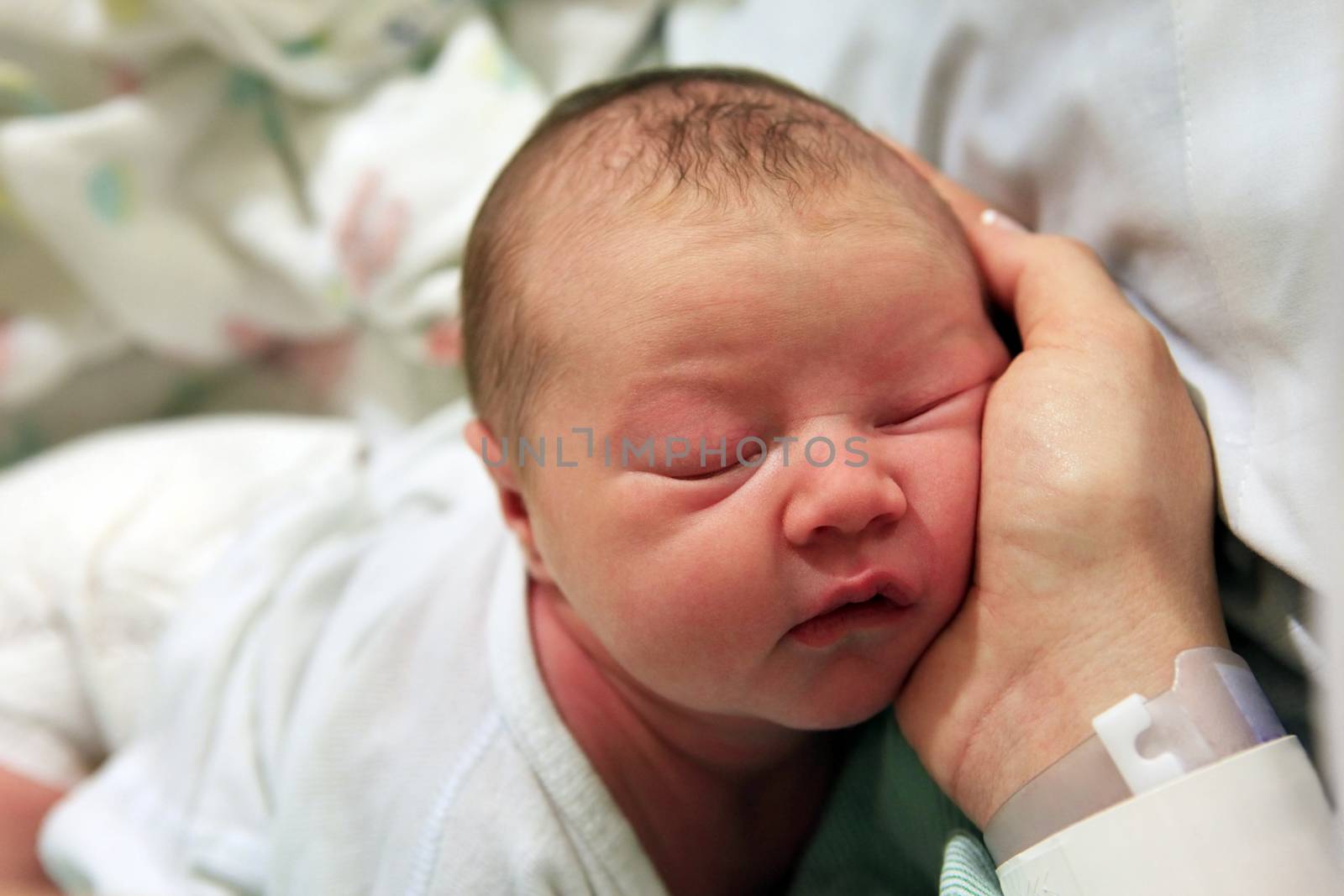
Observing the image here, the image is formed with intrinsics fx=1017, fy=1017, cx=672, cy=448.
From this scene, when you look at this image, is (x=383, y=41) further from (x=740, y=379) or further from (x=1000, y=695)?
(x=1000, y=695)

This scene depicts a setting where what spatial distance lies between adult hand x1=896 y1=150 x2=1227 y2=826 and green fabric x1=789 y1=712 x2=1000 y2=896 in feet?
0.18

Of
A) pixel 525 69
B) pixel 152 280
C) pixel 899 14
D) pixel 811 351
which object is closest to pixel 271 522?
pixel 152 280

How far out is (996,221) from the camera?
87 cm

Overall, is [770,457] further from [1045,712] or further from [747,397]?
[1045,712]

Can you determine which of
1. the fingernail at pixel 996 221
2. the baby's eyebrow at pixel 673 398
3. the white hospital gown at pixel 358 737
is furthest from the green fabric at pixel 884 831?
the fingernail at pixel 996 221

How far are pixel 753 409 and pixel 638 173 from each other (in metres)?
0.20

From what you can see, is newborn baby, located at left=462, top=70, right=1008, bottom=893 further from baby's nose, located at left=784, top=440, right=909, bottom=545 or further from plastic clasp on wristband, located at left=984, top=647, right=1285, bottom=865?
plastic clasp on wristband, located at left=984, top=647, right=1285, bottom=865

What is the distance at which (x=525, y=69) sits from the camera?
56.1 inches

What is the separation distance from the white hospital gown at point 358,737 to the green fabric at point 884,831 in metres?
0.16

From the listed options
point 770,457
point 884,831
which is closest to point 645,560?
point 770,457

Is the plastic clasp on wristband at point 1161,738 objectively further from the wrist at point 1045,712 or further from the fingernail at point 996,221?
the fingernail at point 996,221

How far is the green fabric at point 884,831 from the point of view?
79 centimetres

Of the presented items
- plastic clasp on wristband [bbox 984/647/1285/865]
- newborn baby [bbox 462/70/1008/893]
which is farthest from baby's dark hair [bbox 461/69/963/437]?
plastic clasp on wristband [bbox 984/647/1285/865]

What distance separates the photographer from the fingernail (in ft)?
2.83
